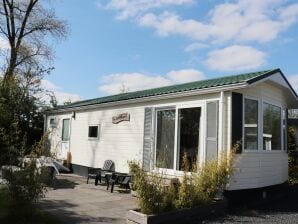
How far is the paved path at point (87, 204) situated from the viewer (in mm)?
7327

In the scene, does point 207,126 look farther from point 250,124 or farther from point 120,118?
point 120,118

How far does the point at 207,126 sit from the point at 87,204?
352cm

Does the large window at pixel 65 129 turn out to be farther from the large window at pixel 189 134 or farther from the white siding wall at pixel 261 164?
the white siding wall at pixel 261 164

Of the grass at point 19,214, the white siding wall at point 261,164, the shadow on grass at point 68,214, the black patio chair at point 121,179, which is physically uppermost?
the white siding wall at point 261,164

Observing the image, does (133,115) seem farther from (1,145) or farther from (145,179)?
(145,179)

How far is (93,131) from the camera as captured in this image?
14.6 m

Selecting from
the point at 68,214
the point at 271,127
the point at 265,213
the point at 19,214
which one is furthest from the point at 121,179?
the point at 19,214

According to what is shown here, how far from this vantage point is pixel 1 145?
10414 millimetres

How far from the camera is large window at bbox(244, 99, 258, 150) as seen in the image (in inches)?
373

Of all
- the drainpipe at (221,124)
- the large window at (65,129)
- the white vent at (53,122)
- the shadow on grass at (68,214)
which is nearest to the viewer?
the shadow on grass at (68,214)

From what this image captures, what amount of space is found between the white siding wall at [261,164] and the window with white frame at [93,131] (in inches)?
258

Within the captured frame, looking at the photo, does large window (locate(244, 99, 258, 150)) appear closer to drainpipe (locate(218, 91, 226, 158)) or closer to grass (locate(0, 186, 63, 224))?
drainpipe (locate(218, 91, 226, 158))

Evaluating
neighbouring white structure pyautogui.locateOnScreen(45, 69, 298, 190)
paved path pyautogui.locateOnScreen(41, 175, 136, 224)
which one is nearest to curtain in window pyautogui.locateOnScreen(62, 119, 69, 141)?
neighbouring white structure pyautogui.locateOnScreen(45, 69, 298, 190)

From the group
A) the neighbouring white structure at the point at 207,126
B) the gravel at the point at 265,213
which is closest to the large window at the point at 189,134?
the neighbouring white structure at the point at 207,126
